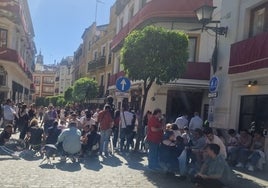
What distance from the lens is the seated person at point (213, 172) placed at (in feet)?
24.9

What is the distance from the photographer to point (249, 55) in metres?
13.8

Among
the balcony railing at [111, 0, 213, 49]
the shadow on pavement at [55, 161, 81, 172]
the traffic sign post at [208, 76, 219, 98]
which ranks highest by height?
the balcony railing at [111, 0, 213, 49]

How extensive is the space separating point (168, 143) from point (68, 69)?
85784 millimetres

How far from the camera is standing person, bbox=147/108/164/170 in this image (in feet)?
36.8

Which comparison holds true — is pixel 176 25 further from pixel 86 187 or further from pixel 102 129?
pixel 86 187

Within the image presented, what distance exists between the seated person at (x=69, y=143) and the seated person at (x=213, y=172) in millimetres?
4798

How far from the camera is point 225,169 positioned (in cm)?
788

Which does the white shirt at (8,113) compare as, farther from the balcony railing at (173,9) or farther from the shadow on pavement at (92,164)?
the balcony railing at (173,9)

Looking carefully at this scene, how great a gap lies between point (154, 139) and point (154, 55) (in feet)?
13.6

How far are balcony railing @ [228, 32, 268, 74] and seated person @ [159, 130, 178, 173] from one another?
404 cm

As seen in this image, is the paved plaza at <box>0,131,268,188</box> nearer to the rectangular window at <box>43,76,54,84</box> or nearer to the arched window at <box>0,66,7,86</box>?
the arched window at <box>0,66,7,86</box>

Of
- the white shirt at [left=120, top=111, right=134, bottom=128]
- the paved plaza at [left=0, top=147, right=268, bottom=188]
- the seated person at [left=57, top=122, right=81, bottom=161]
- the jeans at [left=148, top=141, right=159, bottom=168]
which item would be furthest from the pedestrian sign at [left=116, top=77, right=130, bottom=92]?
the jeans at [left=148, top=141, right=159, bottom=168]

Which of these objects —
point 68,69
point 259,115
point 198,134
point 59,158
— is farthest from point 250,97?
point 68,69

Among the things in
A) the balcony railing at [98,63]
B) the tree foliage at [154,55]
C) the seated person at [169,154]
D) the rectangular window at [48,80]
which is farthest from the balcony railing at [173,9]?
the rectangular window at [48,80]
